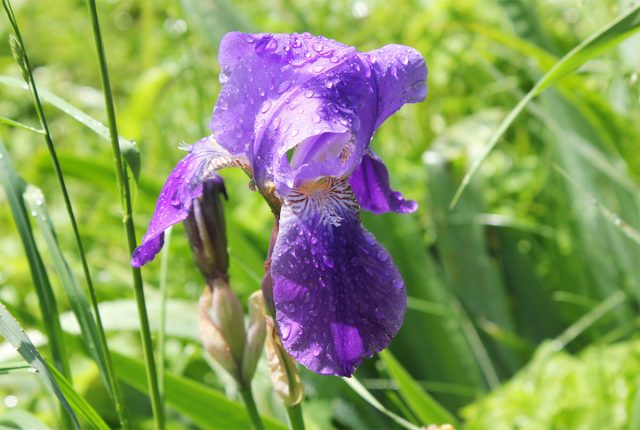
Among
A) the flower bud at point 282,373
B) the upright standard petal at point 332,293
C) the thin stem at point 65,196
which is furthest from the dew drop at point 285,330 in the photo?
the thin stem at point 65,196

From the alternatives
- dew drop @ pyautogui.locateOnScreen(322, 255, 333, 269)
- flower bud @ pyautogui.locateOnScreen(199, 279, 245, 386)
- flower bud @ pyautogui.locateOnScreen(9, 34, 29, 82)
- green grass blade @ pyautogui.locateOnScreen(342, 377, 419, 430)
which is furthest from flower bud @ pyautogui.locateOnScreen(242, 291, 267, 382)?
flower bud @ pyautogui.locateOnScreen(9, 34, 29, 82)

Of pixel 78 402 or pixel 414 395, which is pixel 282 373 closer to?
pixel 78 402

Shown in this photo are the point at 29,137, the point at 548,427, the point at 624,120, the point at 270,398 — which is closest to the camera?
the point at 548,427

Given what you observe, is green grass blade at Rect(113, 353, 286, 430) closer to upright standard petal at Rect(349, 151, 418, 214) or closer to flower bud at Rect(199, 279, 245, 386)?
flower bud at Rect(199, 279, 245, 386)

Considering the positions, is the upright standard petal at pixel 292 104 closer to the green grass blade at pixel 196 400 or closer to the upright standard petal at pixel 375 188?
the upright standard petal at pixel 375 188

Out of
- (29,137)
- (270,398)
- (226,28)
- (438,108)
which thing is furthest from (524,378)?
(29,137)

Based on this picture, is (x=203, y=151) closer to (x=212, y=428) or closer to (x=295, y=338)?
(x=295, y=338)
